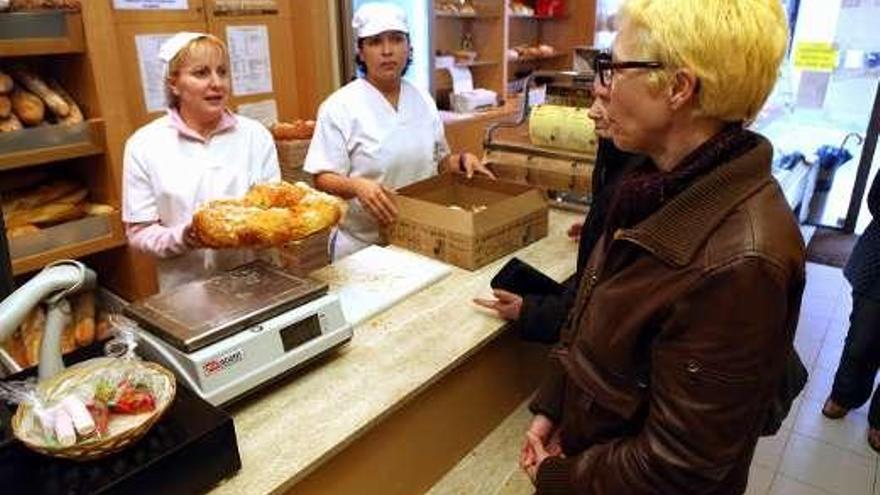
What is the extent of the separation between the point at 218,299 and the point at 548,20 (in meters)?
4.35

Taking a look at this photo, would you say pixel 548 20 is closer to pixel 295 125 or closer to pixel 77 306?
pixel 295 125

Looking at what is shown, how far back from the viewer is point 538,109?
2.01 m

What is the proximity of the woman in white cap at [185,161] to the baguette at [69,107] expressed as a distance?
0.71 metres

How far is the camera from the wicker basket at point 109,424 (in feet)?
2.54

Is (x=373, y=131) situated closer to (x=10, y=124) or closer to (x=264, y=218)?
(x=264, y=218)

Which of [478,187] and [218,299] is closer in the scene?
[218,299]

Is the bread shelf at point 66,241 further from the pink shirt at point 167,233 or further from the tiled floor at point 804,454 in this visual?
the tiled floor at point 804,454

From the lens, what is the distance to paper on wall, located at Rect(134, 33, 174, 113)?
7.58 feet

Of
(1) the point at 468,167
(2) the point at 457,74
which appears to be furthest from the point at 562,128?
(2) the point at 457,74

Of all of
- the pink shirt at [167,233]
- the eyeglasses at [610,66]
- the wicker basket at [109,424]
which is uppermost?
the eyeglasses at [610,66]

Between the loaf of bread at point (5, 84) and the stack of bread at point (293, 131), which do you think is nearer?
the loaf of bread at point (5, 84)

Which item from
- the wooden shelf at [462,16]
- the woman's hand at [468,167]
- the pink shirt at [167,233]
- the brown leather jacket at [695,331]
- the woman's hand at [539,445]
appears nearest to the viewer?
the brown leather jacket at [695,331]

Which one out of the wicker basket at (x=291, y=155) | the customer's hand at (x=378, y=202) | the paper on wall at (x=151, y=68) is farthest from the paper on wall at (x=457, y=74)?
the customer's hand at (x=378, y=202)

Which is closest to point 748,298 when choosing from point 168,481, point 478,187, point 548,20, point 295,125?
point 168,481
